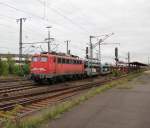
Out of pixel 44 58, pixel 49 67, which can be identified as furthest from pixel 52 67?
pixel 44 58

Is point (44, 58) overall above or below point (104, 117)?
above

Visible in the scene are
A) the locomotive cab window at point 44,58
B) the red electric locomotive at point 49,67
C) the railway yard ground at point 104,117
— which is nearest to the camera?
the railway yard ground at point 104,117

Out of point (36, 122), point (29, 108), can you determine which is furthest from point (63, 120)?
point (29, 108)

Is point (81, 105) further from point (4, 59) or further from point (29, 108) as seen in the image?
point (4, 59)

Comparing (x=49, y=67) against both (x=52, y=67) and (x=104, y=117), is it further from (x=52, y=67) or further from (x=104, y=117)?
(x=104, y=117)

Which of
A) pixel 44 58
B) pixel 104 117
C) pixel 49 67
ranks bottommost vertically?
pixel 104 117

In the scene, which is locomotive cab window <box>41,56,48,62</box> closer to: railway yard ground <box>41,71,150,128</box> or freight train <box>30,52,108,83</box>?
freight train <box>30,52,108,83</box>

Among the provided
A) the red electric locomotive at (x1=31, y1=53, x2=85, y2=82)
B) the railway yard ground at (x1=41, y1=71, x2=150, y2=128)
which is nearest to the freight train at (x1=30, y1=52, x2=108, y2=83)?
the red electric locomotive at (x1=31, y1=53, x2=85, y2=82)

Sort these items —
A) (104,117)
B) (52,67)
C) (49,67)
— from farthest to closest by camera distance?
(52,67) → (49,67) → (104,117)

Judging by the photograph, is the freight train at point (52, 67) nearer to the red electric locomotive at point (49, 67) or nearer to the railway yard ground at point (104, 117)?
the red electric locomotive at point (49, 67)

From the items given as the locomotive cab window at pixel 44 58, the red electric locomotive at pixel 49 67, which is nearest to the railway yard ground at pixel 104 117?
the red electric locomotive at pixel 49 67

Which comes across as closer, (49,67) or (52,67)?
(49,67)

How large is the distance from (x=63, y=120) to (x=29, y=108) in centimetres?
552

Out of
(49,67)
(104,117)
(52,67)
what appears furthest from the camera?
(52,67)
